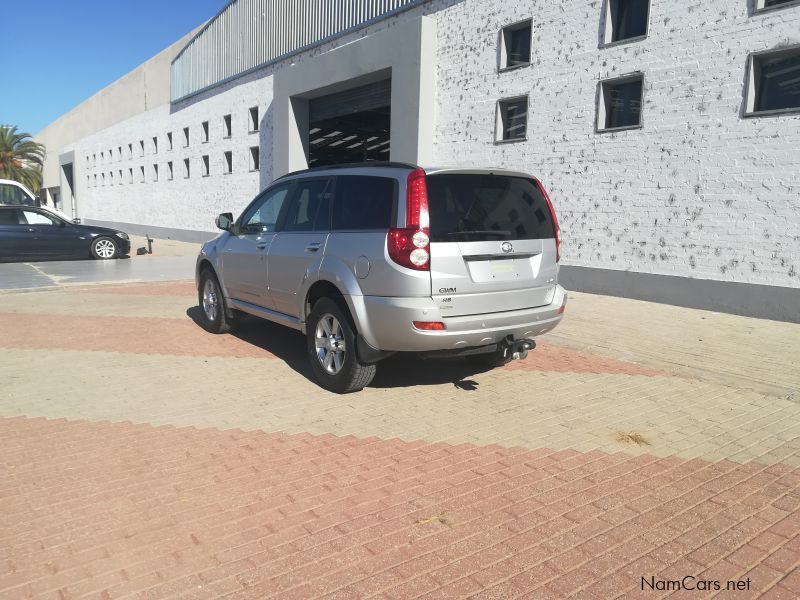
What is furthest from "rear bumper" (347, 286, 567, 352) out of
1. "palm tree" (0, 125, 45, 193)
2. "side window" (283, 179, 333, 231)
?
"palm tree" (0, 125, 45, 193)

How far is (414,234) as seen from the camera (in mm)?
4488

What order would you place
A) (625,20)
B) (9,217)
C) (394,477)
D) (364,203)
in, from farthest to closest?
1. (9,217)
2. (625,20)
3. (364,203)
4. (394,477)

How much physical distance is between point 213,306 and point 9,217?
11.1m

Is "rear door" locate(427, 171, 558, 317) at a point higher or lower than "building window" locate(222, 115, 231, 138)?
lower

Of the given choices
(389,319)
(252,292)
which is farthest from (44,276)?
(389,319)

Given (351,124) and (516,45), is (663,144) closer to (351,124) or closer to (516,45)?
(516,45)

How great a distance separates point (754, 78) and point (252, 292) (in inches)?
318

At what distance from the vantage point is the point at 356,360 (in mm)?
4926

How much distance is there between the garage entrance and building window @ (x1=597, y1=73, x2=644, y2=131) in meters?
6.94

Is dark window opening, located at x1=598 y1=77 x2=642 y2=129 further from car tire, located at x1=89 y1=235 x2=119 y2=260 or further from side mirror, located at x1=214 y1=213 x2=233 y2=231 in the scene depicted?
car tire, located at x1=89 y1=235 x2=119 y2=260

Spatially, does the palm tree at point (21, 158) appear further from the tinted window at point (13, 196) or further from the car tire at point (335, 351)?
the car tire at point (335, 351)

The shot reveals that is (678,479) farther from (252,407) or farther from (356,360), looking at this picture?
(252,407)

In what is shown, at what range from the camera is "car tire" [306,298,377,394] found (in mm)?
4961

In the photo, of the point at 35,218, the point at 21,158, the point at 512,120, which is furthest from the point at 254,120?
the point at 21,158
